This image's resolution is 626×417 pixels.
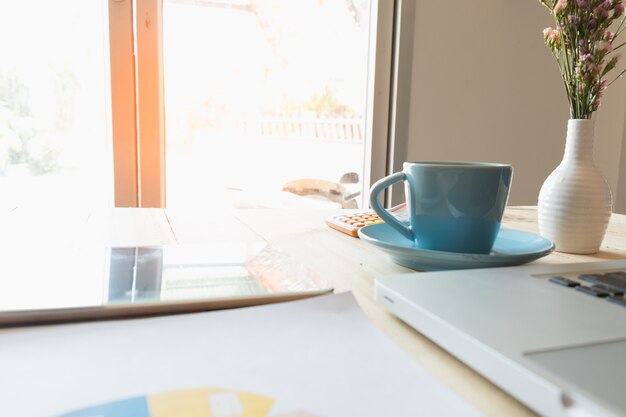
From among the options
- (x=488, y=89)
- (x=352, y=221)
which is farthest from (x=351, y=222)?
(x=488, y=89)

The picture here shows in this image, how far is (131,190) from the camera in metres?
1.74

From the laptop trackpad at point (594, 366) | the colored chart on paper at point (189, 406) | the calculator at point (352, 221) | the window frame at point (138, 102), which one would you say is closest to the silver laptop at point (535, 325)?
the laptop trackpad at point (594, 366)

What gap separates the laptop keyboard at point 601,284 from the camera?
0.37m

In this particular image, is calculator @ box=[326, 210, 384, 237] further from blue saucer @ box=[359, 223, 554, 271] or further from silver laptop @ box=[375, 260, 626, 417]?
silver laptop @ box=[375, 260, 626, 417]

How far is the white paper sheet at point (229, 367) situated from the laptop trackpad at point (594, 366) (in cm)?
5

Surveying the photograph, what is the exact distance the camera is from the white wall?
199cm

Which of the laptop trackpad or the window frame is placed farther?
the window frame

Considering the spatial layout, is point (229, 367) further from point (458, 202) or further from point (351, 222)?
point (351, 222)

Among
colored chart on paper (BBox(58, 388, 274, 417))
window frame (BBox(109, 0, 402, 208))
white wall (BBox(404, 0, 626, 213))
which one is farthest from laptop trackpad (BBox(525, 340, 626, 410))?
white wall (BBox(404, 0, 626, 213))

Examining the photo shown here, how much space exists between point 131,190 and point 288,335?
154 cm

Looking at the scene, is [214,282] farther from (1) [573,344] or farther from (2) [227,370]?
(1) [573,344]

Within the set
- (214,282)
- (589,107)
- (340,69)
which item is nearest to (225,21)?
(340,69)

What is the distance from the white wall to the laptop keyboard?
5.36ft

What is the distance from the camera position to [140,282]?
1.34 feet
